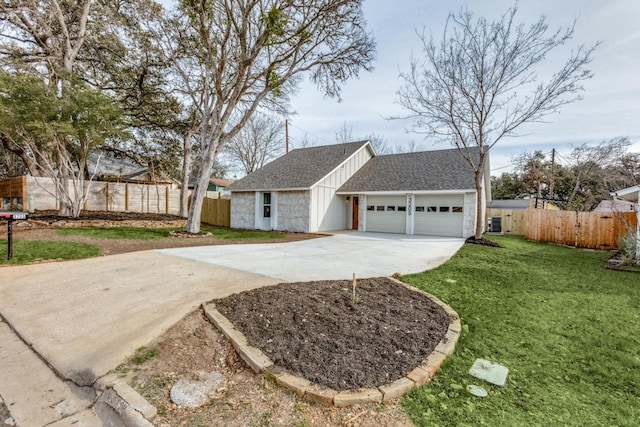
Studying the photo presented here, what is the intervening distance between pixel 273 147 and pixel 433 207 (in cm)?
2043

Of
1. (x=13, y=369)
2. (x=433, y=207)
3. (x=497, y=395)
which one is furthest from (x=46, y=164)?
(x=433, y=207)

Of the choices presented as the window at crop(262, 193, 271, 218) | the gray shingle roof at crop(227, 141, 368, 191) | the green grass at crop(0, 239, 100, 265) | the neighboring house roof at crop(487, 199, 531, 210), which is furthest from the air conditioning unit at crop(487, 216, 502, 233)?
the green grass at crop(0, 239, 100, 265)

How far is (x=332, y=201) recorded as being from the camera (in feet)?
49.7

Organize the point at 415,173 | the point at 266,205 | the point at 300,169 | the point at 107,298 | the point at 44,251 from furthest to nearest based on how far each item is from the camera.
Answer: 1. the point at 300,169
2. the point at 266,205
3. the point at 415,173
4. the point at 44,251
5. the point at 107,298

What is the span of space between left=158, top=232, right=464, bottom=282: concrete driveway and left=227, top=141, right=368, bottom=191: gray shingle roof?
545 centimetres

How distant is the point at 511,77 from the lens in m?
10.9

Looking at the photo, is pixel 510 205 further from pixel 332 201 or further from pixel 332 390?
pixel 332 390

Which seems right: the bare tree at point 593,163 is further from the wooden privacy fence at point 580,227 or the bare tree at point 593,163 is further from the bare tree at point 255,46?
the bare tree at point 255,46

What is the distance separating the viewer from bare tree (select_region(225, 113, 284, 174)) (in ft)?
93.8

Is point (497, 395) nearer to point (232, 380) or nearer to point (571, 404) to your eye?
point (571, 404)

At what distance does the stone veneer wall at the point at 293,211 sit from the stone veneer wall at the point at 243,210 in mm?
1893

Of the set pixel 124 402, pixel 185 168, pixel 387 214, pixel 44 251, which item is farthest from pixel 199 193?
pixel 124 402

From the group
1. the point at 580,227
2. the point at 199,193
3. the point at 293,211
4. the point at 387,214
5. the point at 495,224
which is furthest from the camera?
the point at 495,224

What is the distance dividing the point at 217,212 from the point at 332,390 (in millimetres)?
17345
